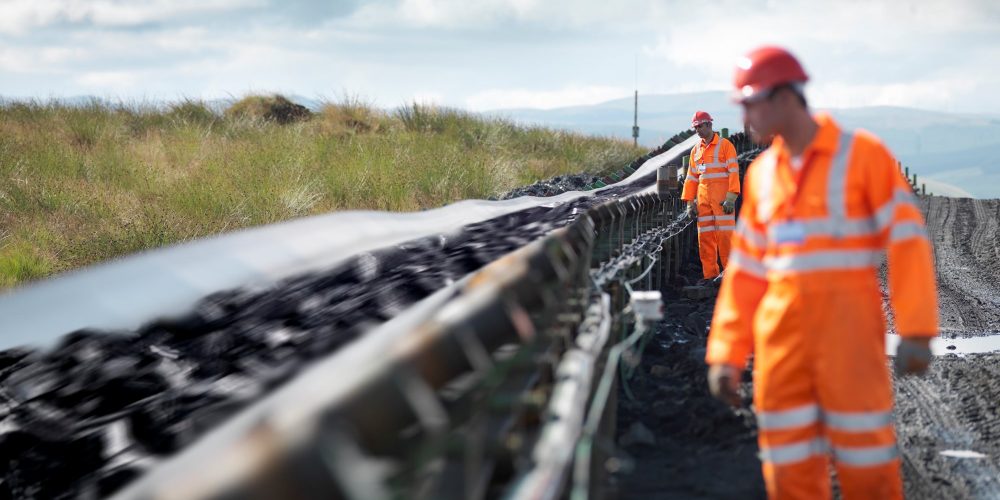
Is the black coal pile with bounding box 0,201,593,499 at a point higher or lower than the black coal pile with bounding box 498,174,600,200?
higher

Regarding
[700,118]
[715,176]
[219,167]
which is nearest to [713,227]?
[715,176]

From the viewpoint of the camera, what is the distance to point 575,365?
367cm

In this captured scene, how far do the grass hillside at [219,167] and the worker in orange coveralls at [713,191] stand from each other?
601cm

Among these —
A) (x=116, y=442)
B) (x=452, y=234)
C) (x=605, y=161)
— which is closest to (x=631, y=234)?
(x=452, y=234)

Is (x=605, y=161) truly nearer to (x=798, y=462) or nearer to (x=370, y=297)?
(x=370, y=297)

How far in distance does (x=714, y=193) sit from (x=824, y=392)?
8.37 m

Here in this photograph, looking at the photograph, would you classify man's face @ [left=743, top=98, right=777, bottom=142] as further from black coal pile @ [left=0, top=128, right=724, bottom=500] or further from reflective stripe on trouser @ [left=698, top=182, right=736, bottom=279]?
reflective stripe on trouser @ [left=698, top=182, right=736, bottom=279]

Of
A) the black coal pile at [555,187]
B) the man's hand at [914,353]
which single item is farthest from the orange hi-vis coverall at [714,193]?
the man's hand at [914,353]

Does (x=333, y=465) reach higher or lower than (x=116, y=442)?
higher

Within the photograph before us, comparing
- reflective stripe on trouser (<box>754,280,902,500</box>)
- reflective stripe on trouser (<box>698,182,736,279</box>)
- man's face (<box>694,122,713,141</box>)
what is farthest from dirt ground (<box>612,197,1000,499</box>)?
man's face (<box>694,122,713,141</box>)

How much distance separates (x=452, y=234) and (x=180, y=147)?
1223 centimetres

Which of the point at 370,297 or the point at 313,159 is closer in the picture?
the point at 370,297

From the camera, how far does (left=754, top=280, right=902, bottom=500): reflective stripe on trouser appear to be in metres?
3.60

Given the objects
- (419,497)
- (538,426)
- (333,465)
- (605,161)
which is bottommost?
(605,161)
